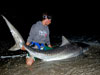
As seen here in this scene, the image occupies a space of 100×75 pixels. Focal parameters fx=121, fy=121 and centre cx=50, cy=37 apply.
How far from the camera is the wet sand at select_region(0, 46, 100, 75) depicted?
3.23 m

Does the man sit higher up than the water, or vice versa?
the man

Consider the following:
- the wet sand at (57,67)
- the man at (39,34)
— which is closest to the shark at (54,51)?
the wet sand at (57,67)

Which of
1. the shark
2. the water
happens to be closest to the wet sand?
the water

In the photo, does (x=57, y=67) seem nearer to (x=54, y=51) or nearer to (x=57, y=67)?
(x=57, y=67)

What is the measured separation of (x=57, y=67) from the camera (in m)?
3.57

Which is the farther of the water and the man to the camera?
the man

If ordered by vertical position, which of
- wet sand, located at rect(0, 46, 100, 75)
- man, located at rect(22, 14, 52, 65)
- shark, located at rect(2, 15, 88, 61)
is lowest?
wet sand, located at rect(0, 46, 100, 75)

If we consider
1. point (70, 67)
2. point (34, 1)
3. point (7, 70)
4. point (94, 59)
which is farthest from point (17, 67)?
point (34, 1)

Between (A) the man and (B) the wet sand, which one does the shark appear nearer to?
(B) the wet sand

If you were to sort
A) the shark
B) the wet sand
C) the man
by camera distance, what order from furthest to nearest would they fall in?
the man < the shark < the wet sand

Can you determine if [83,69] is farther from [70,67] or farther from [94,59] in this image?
[94,59]

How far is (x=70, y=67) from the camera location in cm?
350

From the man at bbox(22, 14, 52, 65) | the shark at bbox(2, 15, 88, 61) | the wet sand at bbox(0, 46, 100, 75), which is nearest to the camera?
the wet sand at bbox(0, 46, 100, 75)

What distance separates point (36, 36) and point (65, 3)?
4395cm
